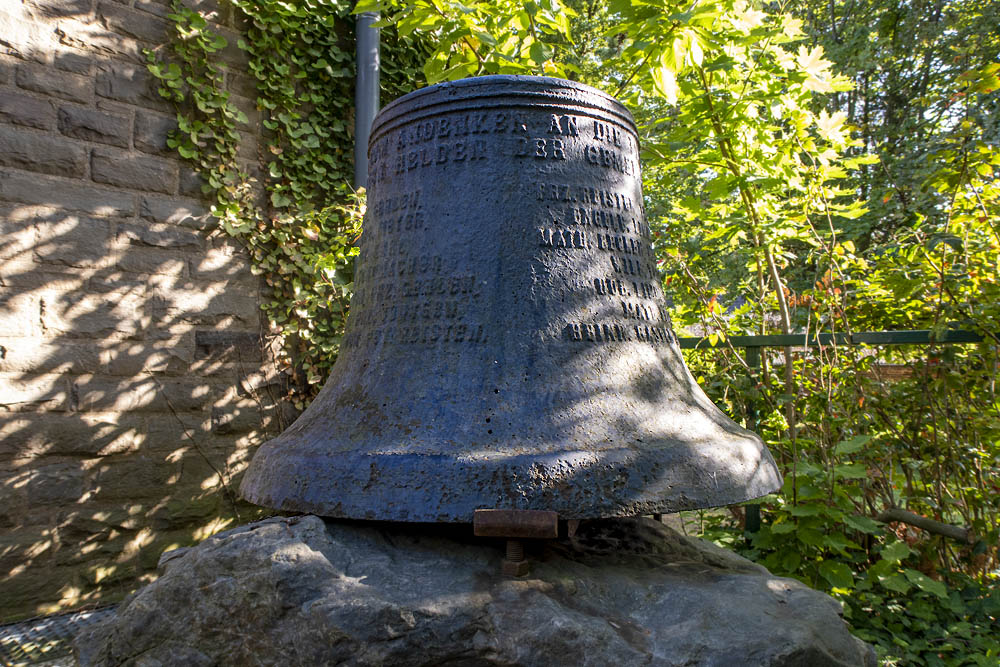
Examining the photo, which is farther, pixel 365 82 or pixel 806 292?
pixel 365 82

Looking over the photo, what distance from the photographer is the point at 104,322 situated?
3.26 metres

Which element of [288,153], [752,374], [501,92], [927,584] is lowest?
[927,584]

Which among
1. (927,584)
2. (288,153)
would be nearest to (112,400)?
(288,153)

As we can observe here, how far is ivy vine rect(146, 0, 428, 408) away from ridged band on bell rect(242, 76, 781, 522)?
5.92 feet

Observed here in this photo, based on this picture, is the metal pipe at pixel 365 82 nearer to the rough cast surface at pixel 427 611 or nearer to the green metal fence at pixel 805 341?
the green metal fence at pixel 805 341

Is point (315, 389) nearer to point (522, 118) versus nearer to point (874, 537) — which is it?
point (522, 118)

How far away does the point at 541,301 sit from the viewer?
5.74 ft

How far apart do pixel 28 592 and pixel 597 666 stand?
2804 millimetres

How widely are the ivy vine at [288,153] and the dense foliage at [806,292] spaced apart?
0.06 ft

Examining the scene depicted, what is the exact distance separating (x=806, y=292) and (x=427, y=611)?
103 inches

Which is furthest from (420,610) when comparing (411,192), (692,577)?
(411,192)

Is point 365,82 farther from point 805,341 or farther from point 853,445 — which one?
point 853,445

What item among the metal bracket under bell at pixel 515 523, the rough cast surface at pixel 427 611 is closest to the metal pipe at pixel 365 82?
the rough cast surface at pixel 427 611

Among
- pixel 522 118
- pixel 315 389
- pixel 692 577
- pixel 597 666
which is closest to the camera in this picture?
pixel 597 666
